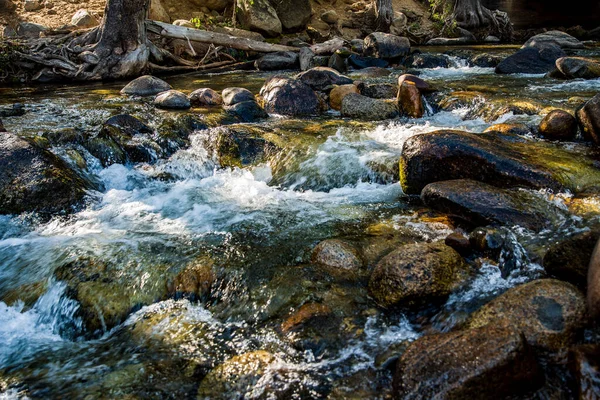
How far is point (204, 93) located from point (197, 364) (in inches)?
284

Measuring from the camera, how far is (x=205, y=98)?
9.30 m

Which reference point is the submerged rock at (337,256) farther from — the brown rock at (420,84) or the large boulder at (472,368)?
the brown rock at (420,84)

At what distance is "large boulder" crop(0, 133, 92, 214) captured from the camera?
5.49 m

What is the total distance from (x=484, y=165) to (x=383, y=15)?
17249mm

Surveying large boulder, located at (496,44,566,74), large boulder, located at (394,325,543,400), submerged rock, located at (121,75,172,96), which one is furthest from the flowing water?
large boulder, located at (496,44,566,74)

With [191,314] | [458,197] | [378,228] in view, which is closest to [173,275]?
[191,314]

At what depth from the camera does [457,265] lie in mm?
3812

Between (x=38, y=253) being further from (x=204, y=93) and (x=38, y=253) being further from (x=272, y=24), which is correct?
(x=272, y=24)

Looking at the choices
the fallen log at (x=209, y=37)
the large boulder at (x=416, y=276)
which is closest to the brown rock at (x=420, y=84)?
the large boulder at (x=416, y=276)

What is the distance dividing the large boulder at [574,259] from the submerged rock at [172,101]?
728cm

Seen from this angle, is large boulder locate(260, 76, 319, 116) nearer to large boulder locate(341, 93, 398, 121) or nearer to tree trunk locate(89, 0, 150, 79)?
large boulder locate(341, 93, 398, 121)

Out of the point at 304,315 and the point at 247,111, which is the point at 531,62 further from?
the point at 304,315

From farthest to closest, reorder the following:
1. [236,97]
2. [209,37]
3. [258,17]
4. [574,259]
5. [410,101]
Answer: [258,17] < [209,37] < [236,97] < [410,101] < [574,259]

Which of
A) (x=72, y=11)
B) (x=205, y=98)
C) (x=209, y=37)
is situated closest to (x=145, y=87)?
(x=205, y=98)
